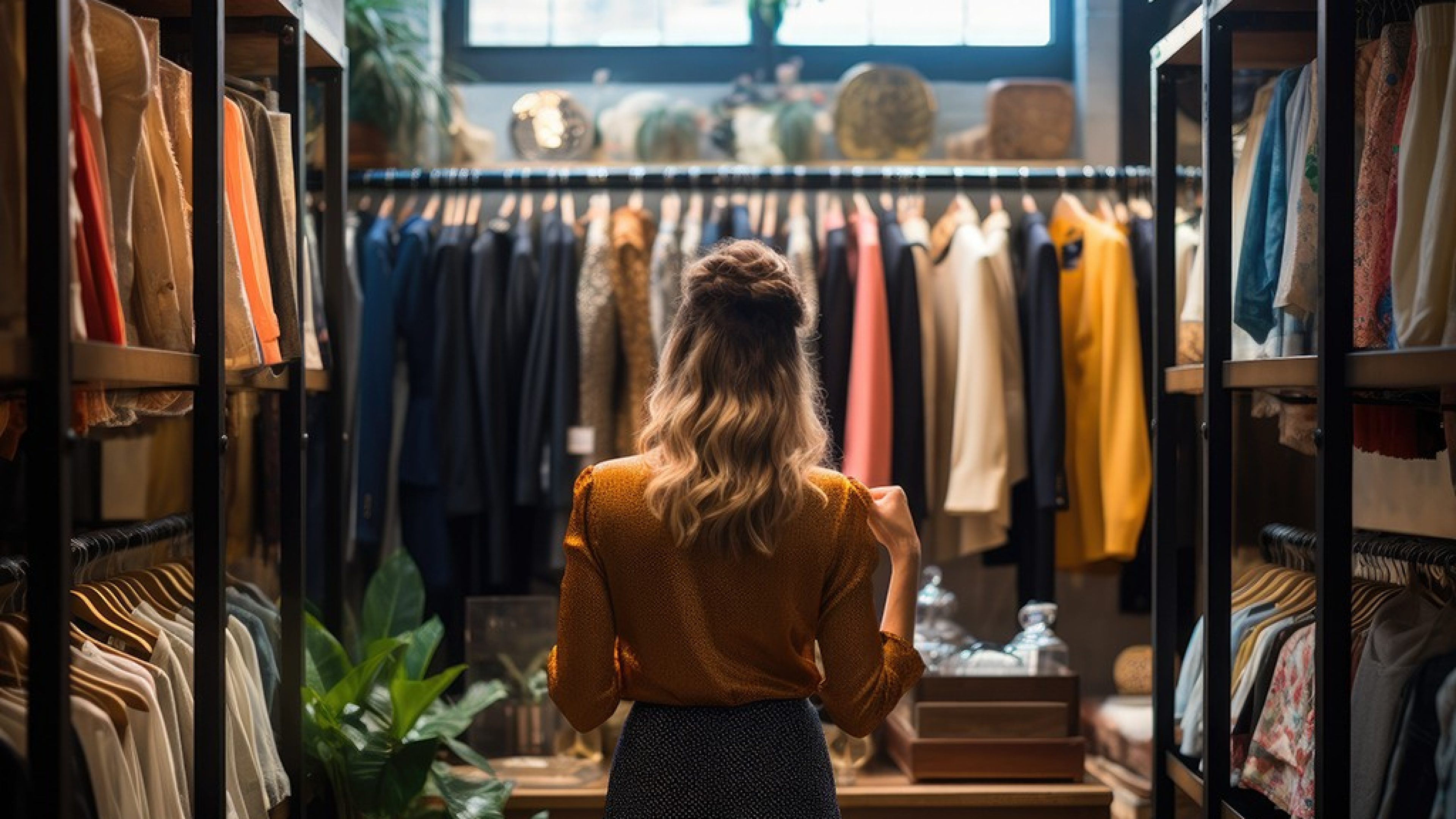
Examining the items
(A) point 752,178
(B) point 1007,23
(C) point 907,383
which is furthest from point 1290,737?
(B) point 1007,23

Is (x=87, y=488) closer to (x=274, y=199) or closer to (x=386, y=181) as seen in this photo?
(x=386, y=181)

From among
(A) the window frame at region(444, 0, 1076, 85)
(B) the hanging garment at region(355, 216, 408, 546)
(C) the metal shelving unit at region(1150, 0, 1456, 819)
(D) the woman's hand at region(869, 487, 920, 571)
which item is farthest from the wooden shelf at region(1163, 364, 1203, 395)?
(A) the window frame at region(444, 0, 1076, 85)

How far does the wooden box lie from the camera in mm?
3129

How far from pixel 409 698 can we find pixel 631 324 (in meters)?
1.31

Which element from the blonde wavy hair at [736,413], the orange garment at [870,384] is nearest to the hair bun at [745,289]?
the blonde wavy hair at [736,413]

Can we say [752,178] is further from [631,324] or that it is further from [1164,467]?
[1164,467]

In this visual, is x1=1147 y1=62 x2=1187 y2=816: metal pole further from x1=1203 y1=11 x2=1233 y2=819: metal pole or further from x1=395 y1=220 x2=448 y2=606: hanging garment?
x1=395 y1=220 x2=448 y2=606: hanging garment

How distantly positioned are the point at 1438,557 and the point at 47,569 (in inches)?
70.3

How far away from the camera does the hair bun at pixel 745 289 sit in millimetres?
1894

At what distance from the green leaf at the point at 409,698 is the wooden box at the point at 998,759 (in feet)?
3.50

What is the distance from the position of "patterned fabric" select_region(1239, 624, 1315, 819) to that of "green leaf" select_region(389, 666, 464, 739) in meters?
1.38

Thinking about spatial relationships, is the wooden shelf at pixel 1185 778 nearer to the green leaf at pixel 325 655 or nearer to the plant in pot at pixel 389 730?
the plant in pot at pixel 389 730

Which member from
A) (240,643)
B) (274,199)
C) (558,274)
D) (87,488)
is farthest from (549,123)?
(240,643)

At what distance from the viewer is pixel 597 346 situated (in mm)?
3668
